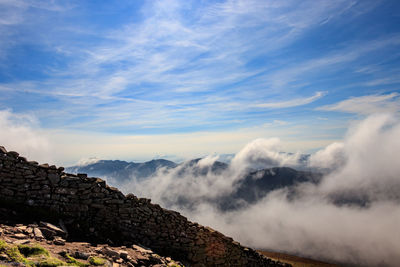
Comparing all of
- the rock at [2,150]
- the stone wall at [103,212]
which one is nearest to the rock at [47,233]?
the stone wall at [103,212]

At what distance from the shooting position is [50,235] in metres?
9.95

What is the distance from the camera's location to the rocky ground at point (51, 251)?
274 inches

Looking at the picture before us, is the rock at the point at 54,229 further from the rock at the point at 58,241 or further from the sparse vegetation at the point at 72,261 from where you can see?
the sparse vegetation at the point at 72,261

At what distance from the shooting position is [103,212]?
42.3ft

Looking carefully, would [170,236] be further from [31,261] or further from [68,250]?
[31,261]

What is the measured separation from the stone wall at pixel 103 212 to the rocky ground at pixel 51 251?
3.75 ft

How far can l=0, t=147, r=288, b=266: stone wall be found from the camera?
1184cm

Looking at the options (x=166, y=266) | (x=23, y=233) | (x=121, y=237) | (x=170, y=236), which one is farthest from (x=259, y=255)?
(x=23, y=233)

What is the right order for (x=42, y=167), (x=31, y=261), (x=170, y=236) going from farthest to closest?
(x=170, y=236), (x=42, y=167), (x=31, y=261)

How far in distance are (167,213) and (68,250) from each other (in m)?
6.25

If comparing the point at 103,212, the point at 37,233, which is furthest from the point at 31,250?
the point at 103,212

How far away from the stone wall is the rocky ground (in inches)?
45.0

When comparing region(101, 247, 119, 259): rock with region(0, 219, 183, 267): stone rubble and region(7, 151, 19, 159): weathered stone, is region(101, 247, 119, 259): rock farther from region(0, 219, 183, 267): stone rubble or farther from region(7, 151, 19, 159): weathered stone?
region(7, 151, 19, 159): weathered stone

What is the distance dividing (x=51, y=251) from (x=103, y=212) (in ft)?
14.7
